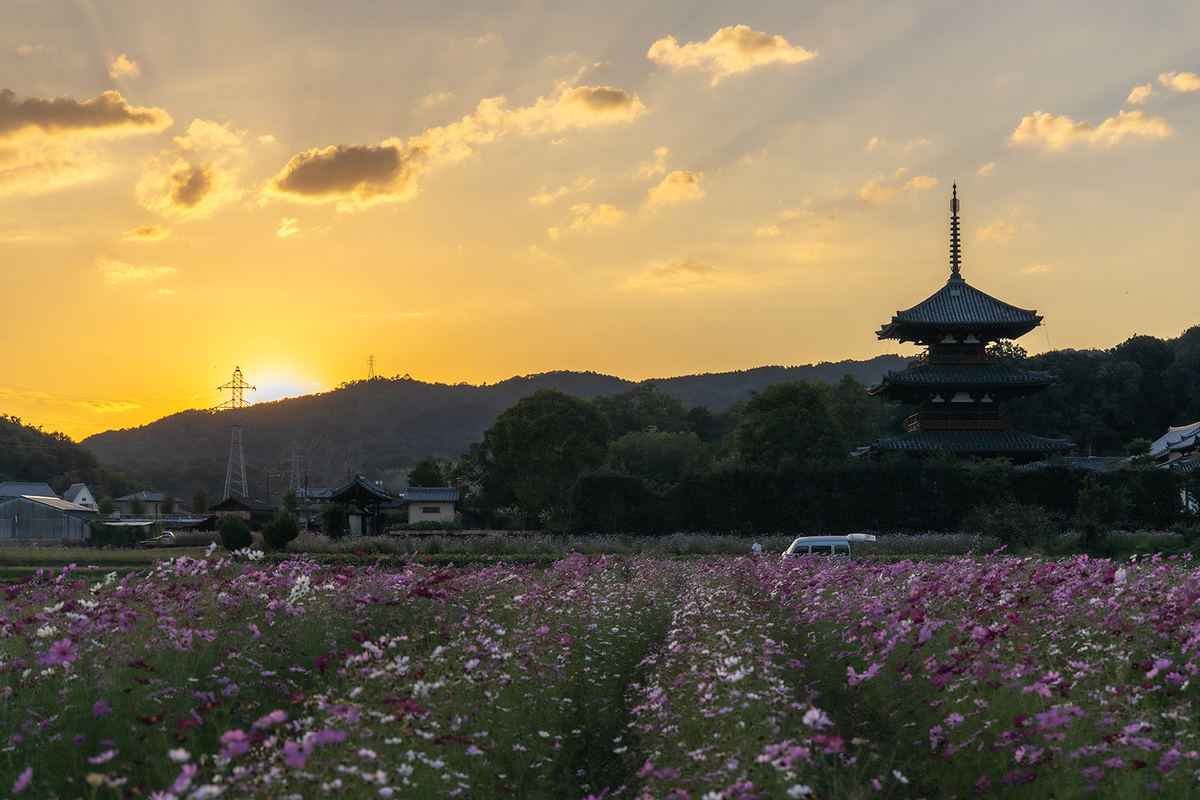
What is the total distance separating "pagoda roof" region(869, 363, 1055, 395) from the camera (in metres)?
43.2

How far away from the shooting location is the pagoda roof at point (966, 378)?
43.2 meters

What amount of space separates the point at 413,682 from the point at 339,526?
41098mm

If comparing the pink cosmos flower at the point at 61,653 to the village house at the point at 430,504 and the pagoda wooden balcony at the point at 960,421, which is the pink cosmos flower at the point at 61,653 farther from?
the village house at the point at 430,504

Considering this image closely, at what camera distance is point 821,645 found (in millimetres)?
12953

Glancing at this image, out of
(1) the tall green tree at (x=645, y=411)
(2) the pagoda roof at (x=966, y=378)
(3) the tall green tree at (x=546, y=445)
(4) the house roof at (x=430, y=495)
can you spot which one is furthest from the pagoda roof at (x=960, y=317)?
(1) the tall green tree at (x=645, y=411)

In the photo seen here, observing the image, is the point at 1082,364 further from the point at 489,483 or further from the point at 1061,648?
the point at 1061,648

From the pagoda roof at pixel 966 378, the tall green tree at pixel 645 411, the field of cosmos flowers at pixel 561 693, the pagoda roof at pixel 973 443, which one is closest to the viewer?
the field of cosmos flowers at pixel 561 693

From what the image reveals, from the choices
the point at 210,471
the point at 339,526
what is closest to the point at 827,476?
the point at 339,526

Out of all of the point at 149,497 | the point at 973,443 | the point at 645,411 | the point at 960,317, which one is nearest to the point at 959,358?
the point at 960,317

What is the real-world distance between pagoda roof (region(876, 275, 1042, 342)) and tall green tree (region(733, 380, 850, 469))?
12.7 m

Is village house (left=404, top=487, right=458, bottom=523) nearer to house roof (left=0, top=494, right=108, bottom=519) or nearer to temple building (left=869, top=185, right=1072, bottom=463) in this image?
house roof (left=0, top=494, right=108, bottom=519)

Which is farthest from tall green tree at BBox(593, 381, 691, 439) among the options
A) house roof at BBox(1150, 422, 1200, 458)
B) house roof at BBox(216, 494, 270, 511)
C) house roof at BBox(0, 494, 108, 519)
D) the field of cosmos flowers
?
the field of cosmos flowers

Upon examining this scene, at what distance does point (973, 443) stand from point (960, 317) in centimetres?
643

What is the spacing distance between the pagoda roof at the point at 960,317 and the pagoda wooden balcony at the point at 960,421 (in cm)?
410
